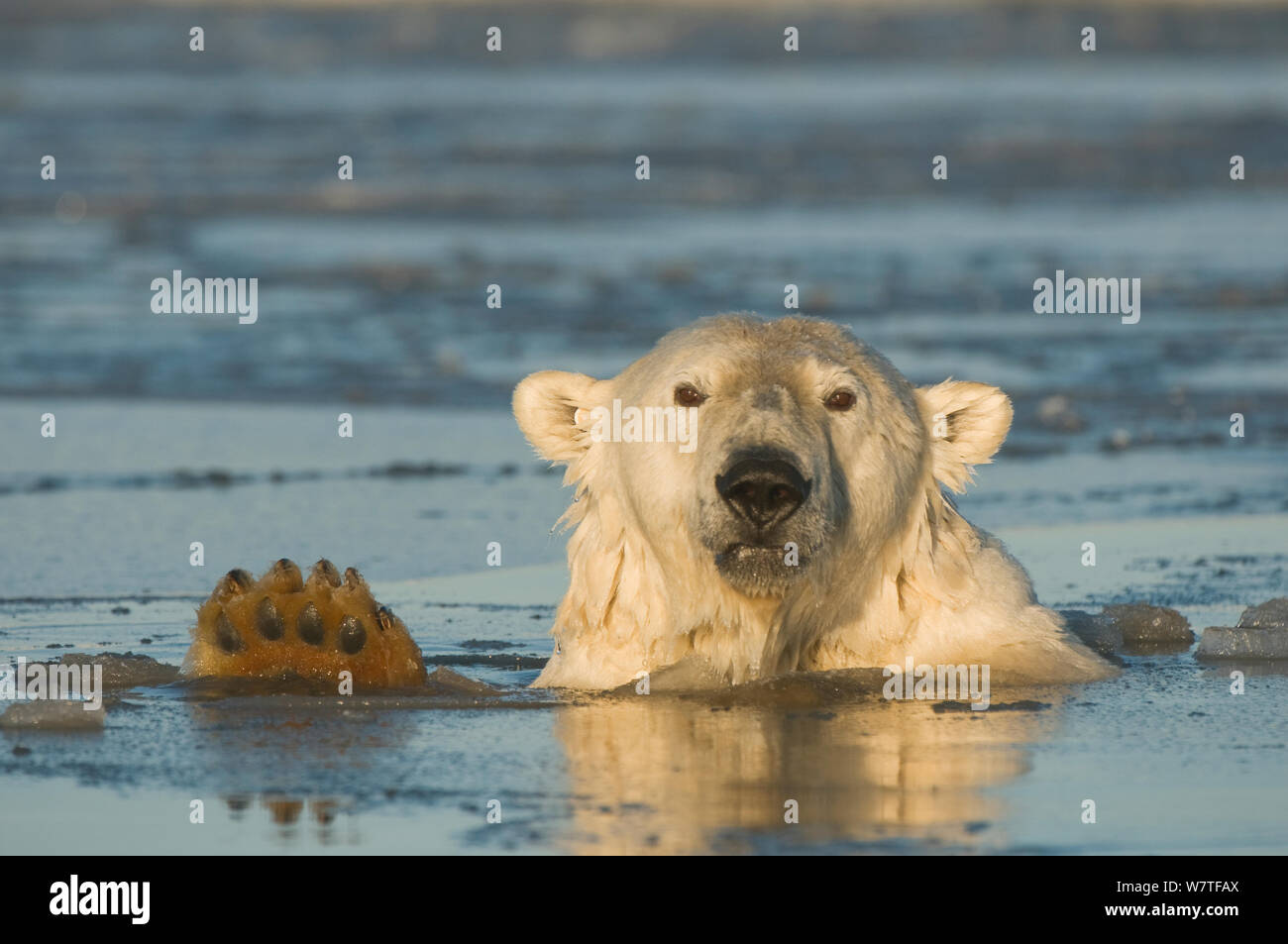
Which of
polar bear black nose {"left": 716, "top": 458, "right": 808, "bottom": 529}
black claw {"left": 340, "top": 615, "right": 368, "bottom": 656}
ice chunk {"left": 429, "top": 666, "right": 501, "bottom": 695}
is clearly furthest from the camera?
ice chunk {"left": 429, "top": 666, "right": 501, "bottom": 695}

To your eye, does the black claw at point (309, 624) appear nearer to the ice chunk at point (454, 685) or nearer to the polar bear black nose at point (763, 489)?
the ice chunk at point (454, 685)

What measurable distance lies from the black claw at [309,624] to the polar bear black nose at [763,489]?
3.76ft

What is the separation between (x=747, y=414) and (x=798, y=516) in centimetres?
31

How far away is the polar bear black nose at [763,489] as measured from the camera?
207 inches

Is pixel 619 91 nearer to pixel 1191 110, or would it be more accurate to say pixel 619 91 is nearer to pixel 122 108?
pixel 122 108

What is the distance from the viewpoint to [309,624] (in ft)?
18.4

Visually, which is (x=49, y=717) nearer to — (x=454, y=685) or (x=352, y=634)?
(x=352, y=634)

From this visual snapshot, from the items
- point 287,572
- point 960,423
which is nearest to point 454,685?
point 287,572

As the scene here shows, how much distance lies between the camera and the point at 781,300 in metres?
14.2

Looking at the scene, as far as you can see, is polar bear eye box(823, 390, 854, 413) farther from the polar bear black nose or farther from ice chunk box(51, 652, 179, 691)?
ice chunk box(51, 652, 179, 691)

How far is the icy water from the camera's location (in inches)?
186

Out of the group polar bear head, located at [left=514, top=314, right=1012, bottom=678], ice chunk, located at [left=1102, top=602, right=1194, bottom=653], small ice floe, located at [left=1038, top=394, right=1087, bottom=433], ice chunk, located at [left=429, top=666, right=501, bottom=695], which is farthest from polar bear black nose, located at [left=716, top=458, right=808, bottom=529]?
small ice floe, located at [left=1038, top=394, right=1087, bottom=433]

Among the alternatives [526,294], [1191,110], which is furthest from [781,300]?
[1191,110]
